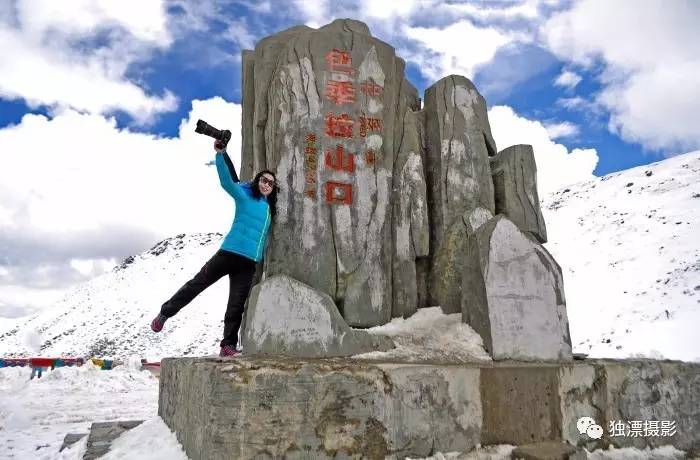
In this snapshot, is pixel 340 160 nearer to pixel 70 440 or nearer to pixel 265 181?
pixel 265 181

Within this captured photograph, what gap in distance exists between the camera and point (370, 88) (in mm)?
4840

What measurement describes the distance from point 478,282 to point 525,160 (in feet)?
5.24

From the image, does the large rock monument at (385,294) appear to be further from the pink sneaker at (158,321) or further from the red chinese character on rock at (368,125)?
the pink sneaker at (158,321)

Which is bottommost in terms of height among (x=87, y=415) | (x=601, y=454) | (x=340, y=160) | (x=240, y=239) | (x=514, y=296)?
(x=87, y=415)

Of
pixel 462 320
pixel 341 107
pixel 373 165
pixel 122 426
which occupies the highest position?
pixel 341 107

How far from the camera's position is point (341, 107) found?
15.4 ft

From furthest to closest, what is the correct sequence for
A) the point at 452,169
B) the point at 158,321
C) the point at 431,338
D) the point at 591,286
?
the point at 591,286 → the point at 452,169 → the point at 158,321 → the point at 431,338

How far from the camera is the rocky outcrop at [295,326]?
3799mm

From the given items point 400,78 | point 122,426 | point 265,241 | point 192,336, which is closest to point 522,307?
point 265,241

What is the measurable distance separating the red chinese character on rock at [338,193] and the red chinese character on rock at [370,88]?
87 centimetres

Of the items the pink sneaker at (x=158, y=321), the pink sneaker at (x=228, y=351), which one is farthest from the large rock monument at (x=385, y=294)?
the pink sneaker at (x=158, y=321)

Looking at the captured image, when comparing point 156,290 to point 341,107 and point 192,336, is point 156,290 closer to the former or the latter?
point 192,336

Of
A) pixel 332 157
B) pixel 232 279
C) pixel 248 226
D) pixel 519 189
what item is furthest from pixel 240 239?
pixel 519 189

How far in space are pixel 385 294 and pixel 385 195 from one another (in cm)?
83
